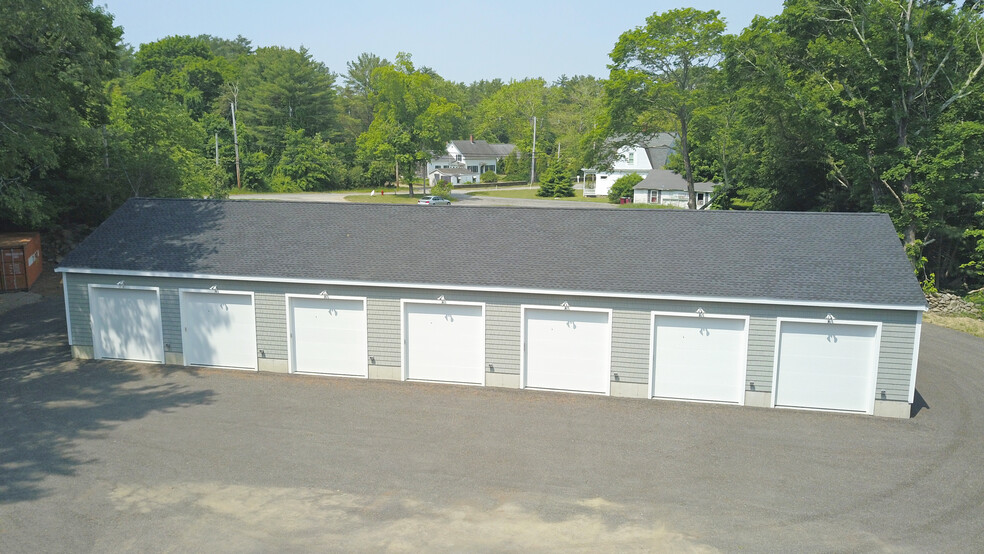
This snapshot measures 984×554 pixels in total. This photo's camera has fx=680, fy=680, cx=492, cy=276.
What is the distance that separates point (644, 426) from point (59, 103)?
21.3 meters

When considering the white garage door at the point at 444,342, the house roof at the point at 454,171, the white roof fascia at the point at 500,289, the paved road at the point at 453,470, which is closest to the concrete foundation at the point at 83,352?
the paved road at the point at 453,470

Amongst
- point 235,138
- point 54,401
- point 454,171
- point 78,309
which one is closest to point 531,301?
point 54,401

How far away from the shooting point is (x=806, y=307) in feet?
49.8

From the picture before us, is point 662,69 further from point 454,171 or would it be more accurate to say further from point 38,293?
point 454,171

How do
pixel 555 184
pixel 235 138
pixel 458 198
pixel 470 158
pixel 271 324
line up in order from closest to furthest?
pixel 271 324
pixel 458 198
pixel 555 184
pixel 235 138
pixel 470 158

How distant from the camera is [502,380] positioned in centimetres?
1662

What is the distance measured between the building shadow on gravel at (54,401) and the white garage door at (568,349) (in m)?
7.69

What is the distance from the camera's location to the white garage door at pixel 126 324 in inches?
710

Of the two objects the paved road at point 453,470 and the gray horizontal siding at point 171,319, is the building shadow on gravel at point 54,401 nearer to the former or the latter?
the paved road at point 453,470

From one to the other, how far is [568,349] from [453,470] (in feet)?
16.8

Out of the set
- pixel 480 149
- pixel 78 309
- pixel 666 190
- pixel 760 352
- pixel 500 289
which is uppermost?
pixel 480 149

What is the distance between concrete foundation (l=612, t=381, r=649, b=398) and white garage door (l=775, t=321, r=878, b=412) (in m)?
2.97

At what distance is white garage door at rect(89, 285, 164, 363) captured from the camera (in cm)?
1803

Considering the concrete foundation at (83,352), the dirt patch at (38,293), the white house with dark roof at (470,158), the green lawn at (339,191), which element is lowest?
the concrete foundation at (83,352)
